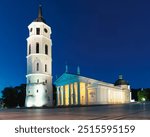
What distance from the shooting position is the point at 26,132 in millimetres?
5762

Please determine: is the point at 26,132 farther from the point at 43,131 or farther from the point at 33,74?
the point at 33,74

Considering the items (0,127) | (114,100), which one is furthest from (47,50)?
(0,127)

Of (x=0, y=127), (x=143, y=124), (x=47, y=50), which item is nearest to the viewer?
(x=143, y=124)

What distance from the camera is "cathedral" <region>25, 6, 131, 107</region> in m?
27.3

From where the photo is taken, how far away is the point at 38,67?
28234 millimetres

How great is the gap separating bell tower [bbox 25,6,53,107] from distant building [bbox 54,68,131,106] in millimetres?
8330

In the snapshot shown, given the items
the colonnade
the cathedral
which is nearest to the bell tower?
the cathedral

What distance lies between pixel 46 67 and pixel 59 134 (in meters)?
23.4

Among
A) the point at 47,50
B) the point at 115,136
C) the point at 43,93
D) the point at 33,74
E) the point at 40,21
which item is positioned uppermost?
the point at 40,21

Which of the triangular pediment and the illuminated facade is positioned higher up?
the triangular pediment

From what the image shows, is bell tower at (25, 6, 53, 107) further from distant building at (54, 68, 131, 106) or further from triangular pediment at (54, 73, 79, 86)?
distant building at (54, 68, 131, 106)

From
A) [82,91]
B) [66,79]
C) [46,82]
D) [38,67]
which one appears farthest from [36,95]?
[66,79]

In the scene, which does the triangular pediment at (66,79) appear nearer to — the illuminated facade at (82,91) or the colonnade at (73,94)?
the illuminated facade at (82,91)

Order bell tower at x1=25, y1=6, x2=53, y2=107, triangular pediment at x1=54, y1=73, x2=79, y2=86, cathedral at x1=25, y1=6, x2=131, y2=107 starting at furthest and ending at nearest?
1. triangular pediment at x1=54, y1=73, x2=79, y2=86
2. cathedral at x1=25, y1=6, x2=131, y2=107
3. bell tower at x1=25, y1=6, x2=53, y2=107
